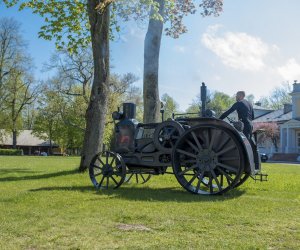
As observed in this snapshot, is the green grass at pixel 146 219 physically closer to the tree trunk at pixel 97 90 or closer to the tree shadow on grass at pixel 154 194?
the tree shadow on grass at pixel 154 194

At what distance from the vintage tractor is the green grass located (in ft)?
1.63

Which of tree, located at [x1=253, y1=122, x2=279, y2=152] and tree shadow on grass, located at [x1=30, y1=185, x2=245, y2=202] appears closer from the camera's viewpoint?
tree shadow on grass, located at [x1=30, y1=185, x2=245, y2=202]

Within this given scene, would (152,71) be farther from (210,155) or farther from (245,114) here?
(210,155)

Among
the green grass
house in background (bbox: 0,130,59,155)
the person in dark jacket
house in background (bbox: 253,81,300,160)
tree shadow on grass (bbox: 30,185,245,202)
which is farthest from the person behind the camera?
house in background (bbox: 0,130,59,155)

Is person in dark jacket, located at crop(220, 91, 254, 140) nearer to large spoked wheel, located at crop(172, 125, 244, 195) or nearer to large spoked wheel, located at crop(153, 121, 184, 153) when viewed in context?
large spoked wheel, located at crop(172, 125, 244, 195)

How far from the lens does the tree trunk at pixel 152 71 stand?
1792cm

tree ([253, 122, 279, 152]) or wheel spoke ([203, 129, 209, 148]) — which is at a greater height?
tree ([253, 122, 279, 152])

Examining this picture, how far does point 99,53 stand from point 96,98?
1.53m

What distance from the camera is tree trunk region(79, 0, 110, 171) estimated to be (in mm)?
14750

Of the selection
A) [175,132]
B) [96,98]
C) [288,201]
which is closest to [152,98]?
[96,98]

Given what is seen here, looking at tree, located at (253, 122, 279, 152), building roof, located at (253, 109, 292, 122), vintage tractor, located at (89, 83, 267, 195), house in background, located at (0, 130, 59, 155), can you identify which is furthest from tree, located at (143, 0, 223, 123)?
house in background, located at (0, 130, 59, 155)

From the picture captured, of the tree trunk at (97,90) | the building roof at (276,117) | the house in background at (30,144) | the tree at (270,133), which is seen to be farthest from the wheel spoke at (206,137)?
the house in background at (30,144)

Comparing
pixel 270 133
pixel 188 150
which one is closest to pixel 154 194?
pixel 188 150

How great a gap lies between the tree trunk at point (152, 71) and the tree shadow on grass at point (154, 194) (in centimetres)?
728
